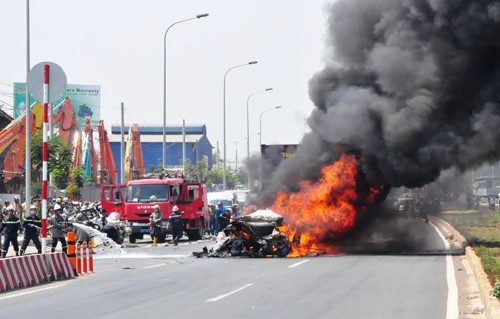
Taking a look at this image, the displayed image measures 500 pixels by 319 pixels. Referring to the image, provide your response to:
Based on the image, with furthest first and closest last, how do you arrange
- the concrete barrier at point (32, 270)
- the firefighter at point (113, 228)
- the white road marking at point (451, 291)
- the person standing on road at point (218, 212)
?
the person standing on road at point (218, 212), the firefighter at point (113, 228), the concrete barrier at point (32, 270), the white road marking at point (451, 291)

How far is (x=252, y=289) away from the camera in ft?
57.1

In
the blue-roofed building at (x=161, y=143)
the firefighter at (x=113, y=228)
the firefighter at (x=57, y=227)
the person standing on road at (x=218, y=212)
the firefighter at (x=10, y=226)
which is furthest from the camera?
the blue-roofed building at (x=161, y=143)

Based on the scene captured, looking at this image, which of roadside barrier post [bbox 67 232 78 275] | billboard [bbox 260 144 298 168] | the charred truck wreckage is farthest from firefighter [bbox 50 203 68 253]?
billboard [bbox 260 144 298 168]

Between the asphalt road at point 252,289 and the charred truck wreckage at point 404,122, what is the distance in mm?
2021

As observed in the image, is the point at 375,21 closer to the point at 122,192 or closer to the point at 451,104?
the point at 451,104

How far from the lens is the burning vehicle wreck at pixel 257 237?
1054 inches

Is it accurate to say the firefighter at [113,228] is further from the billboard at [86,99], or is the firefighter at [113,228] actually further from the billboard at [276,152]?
the billboard at [86,99]

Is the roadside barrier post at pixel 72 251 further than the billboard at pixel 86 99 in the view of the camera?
No

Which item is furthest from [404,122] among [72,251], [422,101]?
[72,251]

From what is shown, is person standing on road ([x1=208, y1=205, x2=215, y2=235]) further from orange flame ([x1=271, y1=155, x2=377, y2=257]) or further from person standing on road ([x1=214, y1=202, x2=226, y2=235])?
orange flame ([x1=271, y1=155, x2=377, y2=257])

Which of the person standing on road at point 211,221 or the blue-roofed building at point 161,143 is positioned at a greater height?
the blue-roofed building at point 161,143

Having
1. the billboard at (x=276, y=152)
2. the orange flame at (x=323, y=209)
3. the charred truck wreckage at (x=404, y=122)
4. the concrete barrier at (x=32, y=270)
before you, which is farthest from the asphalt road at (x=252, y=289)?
the billboard at (x=276, y=152)

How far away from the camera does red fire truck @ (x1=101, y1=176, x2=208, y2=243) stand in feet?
125

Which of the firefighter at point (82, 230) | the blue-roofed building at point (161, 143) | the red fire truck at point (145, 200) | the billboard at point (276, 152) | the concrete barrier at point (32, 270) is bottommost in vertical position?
the concrete barrier at point (32, 270)
